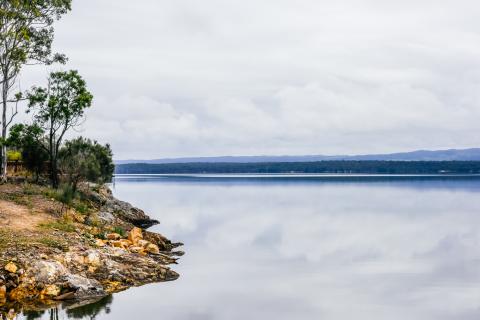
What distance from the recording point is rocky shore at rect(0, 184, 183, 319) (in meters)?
20.7

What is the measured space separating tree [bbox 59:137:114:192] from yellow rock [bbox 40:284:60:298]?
17848 mm

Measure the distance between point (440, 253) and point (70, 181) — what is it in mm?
24385

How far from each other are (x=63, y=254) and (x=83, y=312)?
13.3 feet

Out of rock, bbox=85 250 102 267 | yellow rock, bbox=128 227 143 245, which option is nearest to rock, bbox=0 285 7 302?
rock, bbox=85 250 102 267

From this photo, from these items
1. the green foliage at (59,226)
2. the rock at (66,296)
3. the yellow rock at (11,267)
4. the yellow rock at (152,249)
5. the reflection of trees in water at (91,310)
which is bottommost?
the reflection of trees in water at (91,310)

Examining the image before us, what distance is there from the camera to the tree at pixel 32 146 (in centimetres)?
3992

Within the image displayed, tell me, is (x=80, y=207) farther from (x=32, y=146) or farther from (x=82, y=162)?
(x=32, y=146)

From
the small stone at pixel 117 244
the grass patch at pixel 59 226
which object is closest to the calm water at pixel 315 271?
the small stone at pixel 117 244

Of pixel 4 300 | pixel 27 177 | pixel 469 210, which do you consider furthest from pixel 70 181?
pixel 469 210

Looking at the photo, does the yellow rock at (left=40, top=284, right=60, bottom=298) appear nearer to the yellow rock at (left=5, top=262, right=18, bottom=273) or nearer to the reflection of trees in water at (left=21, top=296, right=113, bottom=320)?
the reflection of trees in water at (left=21, top=296, right=113, bottom=320)

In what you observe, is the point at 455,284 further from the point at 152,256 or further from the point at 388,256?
the point at 152,256

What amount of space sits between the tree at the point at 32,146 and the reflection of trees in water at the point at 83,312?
2145cm

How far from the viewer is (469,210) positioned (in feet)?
213

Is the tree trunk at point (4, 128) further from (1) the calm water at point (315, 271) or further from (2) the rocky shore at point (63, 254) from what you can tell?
(1) the calm water at point (315, 271)
